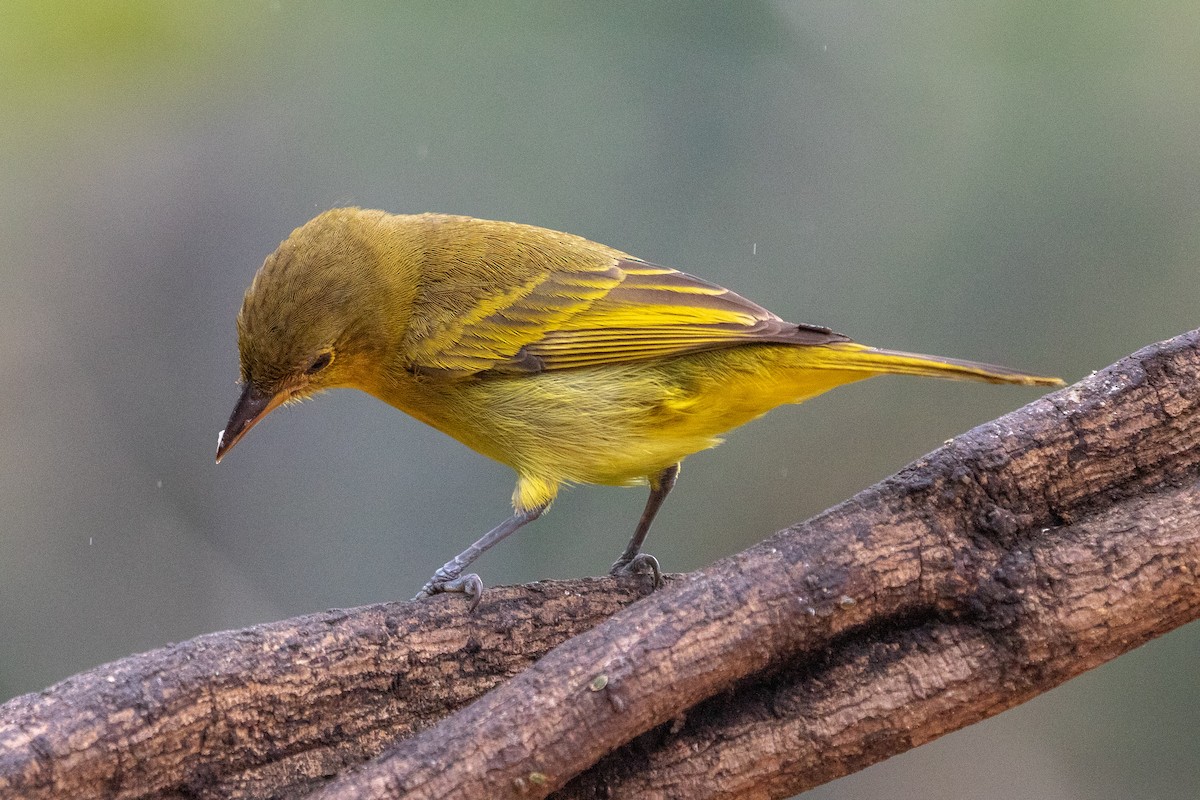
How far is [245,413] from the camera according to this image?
3838 mm

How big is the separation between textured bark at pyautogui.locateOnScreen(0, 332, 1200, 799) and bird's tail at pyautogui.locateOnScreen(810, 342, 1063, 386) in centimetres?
16

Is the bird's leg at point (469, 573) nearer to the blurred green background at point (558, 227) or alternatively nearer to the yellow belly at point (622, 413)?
the yellow belly at point (622, 413)

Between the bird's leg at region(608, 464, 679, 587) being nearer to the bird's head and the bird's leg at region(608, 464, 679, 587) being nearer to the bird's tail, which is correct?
the bird's tail

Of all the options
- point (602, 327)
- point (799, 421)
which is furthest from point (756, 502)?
point (602, 327)

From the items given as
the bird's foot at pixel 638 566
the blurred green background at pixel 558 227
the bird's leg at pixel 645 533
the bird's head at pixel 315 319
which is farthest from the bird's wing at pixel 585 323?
the blurred green background at pixel 558 227

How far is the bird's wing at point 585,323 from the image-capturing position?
12.7ft

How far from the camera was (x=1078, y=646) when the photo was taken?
2.97 metres

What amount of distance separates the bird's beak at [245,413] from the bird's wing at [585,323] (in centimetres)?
52

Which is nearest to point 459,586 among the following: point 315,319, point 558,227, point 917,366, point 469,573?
point 469,573

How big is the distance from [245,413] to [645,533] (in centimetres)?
145

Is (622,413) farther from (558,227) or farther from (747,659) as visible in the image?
(558,227)

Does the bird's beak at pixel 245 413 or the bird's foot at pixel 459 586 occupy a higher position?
the bird's beak at pixel 245 413

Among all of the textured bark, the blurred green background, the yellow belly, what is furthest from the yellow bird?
the blurred green background

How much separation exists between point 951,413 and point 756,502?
1004mm
